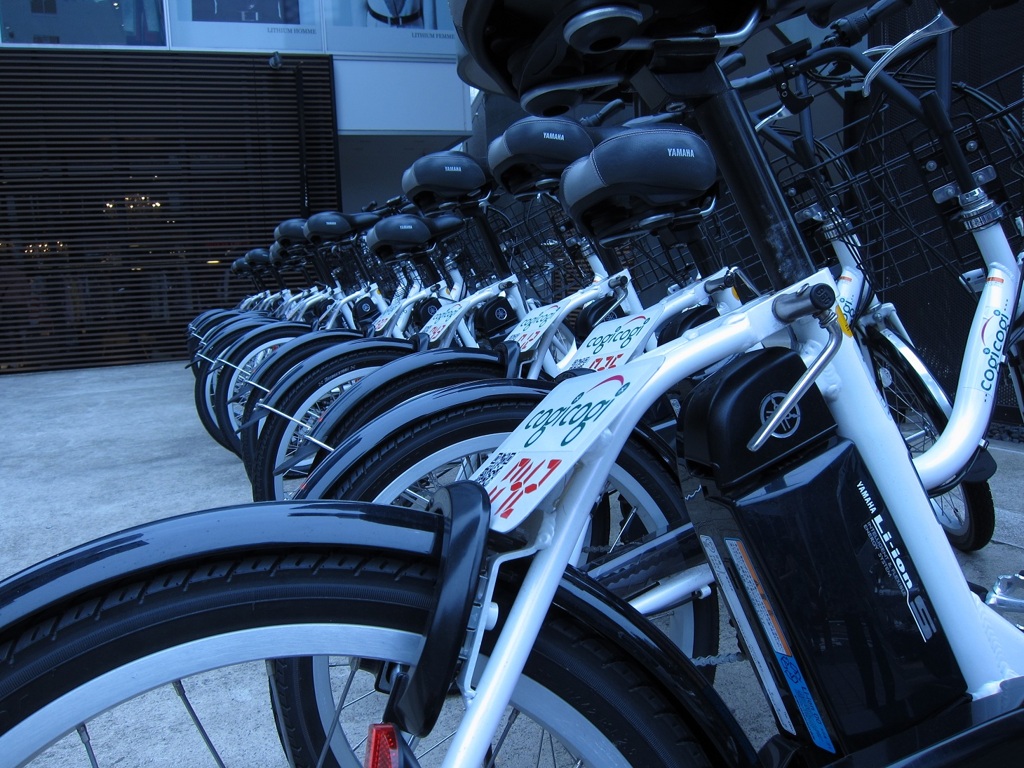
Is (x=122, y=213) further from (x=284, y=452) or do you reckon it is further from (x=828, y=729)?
(x=828, y=729)

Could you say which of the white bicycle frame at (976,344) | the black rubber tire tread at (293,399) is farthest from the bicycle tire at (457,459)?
the black rubber tire tread at (293,399)

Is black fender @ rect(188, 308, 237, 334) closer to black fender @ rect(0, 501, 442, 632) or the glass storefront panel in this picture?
the glass storefront panel

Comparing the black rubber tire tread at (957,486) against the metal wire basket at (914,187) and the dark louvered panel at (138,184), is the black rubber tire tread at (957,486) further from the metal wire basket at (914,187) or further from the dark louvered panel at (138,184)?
the dark louvered panel at (138,184)

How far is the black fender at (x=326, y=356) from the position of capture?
103 inches

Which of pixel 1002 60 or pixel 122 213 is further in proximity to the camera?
pixel 122 213

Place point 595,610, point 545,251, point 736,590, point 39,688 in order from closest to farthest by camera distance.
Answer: point 39,688
point 595,610
point 736,590
point 545,251

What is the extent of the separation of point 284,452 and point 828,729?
196 cm

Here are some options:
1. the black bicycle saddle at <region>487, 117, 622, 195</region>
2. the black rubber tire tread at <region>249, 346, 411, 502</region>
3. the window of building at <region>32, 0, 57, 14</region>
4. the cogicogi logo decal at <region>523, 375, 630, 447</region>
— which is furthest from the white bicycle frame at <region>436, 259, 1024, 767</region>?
the window of building at <region>32, 0, 57, 14</region>

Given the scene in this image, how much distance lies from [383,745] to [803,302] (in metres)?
0.57

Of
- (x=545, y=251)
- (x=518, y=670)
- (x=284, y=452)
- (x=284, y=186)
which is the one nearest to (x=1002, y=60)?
(x=545, y=251)

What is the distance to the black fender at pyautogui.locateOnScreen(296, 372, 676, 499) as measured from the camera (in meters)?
1.38

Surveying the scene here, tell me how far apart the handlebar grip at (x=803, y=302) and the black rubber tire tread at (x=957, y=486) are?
3.28ft

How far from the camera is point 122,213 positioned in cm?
917

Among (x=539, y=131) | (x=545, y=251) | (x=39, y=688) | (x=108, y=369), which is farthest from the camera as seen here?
(x=108, y=369)
